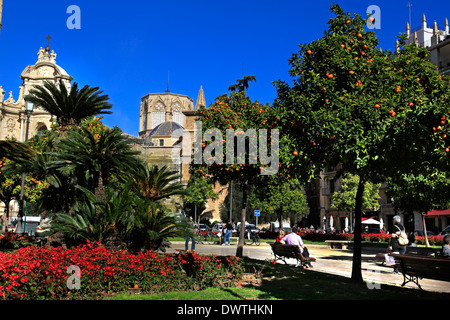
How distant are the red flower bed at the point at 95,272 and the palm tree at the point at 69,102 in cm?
638

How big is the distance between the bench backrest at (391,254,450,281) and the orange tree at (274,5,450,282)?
115cm

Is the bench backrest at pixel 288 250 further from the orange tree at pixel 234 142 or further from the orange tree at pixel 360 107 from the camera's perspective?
the orange tree at pixel 360 107

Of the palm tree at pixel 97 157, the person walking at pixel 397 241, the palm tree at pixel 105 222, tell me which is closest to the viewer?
the palm tree at pixel 105 222

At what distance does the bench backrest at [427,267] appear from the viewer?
23.8 ft

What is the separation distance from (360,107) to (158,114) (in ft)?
372

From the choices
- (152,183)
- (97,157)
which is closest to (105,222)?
(152,183)

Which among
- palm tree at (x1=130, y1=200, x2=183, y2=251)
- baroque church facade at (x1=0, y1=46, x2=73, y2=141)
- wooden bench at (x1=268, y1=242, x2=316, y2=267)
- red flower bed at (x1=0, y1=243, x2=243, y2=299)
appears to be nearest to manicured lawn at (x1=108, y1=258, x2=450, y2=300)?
red flower bed at (x1=0, y1=243, x2=243, y2=299)

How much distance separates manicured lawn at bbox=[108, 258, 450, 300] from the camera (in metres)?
6.81

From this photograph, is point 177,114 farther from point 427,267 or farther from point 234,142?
point 427,267

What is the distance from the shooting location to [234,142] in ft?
46.1

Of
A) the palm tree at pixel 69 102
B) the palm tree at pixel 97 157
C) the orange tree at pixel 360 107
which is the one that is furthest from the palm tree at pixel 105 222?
the palm tree at pixel 69 102

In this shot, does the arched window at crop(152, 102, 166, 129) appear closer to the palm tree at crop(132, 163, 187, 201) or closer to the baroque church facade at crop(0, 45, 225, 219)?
the baroque church facade at crop(0, 45, 225, 219)

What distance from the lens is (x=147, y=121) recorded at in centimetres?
11738

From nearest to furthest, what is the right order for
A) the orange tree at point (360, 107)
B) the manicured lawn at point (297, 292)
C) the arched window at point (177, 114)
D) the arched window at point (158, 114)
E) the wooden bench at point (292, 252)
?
the manicured lawn at point (297, 292) → the orange tree at point (360, 107) → the wooden bench at point (292, 252) → the arched window at point (158, 114) → the arched window at point (177, 114)
